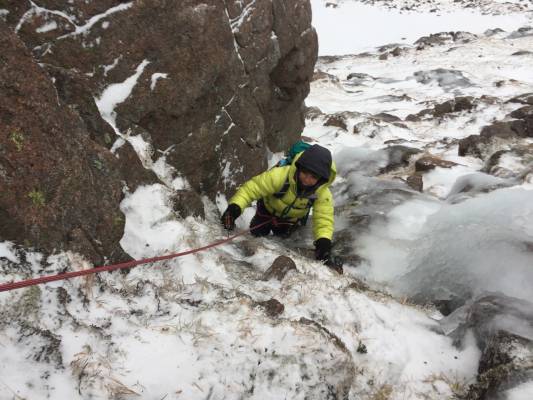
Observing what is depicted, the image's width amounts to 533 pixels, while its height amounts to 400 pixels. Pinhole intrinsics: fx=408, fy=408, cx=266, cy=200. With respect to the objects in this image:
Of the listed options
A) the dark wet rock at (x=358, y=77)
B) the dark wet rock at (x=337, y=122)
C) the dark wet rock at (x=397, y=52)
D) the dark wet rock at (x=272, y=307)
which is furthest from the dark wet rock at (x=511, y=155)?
the dark wet rock at (x=397, y=52)

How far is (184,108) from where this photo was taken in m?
4.95

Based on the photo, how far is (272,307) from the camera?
3.10 meters

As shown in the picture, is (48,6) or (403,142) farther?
(403,142)

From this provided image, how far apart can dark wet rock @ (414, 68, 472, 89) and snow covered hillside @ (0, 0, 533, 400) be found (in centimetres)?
1094

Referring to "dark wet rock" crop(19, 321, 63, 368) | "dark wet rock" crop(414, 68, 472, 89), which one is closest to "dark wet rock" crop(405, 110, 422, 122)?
"dark wet rock" crop(414, 68, 472, 89)

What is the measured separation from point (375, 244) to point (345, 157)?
4.13m

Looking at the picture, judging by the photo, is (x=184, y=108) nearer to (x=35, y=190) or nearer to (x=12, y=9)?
(x=12, y=9)

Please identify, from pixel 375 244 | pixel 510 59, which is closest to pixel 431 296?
pixel 375 244

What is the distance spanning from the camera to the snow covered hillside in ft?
7.80

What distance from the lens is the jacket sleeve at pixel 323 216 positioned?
4.66 meters

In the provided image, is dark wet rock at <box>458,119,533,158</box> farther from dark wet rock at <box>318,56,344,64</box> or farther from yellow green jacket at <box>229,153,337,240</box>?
dark wet rock at <box>318,56,344,64</box>

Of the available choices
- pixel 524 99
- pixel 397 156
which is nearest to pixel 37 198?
pixel 397 156

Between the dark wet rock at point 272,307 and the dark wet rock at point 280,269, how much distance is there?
0.51 metres

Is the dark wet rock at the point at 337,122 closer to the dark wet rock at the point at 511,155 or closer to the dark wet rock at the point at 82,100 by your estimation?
the dark wet rock at the point at 511,155
